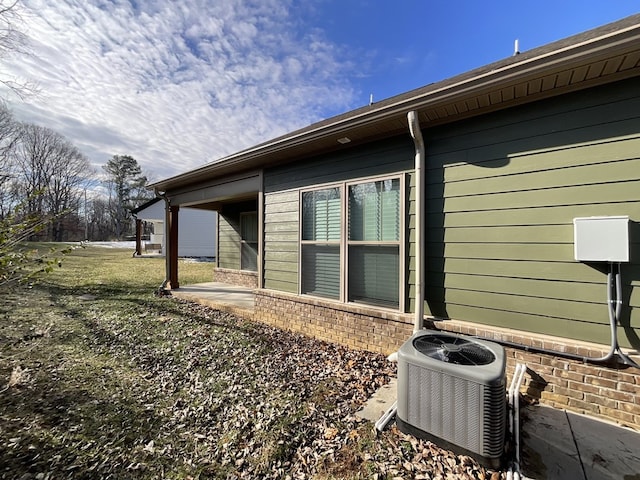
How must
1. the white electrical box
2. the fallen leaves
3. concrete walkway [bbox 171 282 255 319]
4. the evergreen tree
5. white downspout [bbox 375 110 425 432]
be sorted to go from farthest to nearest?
the evergreen tree → concrete walkway [bbox 171 282 255 319] → white downspout [bbox 375 110 425 432] → the white electrical box → the fallen leaves

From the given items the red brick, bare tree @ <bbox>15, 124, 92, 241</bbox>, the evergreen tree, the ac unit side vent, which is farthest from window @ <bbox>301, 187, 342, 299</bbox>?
the evergreen tree

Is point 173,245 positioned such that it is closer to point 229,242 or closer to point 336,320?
point 229,242

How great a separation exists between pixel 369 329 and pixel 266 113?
326 inches

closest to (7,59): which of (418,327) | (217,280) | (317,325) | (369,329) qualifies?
(217,280)

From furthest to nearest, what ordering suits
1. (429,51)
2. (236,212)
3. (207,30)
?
(236,212)
(429,51)
(207,30)

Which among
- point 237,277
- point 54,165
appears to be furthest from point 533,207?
point 54,165

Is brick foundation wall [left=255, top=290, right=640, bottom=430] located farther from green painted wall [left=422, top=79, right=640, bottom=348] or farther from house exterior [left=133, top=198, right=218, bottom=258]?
house exterior [left=133, top=198, right=218, bottom=258]

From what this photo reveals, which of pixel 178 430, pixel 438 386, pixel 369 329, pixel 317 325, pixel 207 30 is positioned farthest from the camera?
pixel 207 30

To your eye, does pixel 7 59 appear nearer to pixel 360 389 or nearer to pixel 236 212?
pixel 236 212

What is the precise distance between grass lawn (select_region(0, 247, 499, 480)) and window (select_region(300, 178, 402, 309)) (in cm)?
82

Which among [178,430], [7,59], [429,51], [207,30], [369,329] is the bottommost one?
[178,430]

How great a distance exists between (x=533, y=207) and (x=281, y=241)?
345cm

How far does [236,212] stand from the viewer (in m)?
8.58

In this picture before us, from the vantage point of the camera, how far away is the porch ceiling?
2.11 meters
